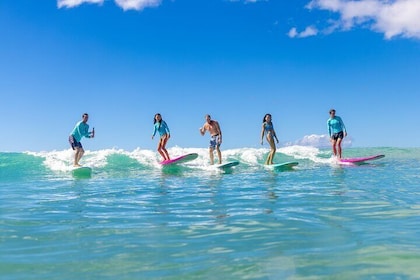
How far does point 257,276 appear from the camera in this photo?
3.10 meters

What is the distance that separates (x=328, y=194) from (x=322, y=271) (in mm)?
4594

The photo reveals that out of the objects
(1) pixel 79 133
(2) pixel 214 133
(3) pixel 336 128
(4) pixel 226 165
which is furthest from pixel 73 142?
(3) pixel 336 128

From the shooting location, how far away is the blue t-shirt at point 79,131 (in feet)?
52.2

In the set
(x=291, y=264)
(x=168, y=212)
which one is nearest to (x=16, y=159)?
(x=168, y=212)

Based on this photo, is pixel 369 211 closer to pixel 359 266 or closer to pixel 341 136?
pixel 359 266

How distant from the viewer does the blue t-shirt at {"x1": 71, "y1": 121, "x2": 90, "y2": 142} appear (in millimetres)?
15914

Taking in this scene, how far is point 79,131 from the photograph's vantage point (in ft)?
52.3

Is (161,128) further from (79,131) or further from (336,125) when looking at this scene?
(336,125)

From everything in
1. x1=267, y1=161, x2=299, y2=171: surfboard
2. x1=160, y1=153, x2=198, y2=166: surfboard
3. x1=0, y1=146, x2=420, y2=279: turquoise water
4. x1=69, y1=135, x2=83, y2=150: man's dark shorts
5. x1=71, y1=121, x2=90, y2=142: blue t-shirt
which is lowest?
x1=0, y1=146, x2=420, y2=279: turquoise water

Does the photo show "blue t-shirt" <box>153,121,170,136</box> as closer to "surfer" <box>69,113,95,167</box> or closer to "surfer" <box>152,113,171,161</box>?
"surfer" <box>152,113,171,161</box>

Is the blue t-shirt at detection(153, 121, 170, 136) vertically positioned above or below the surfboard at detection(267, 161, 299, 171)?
above

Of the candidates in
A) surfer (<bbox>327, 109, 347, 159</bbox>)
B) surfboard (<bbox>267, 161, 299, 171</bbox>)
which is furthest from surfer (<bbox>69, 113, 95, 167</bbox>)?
surfer (<bbox>327, 109, 347, 159</bbox>)

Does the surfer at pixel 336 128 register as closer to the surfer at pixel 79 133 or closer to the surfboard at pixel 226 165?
the surfboard at pixel 226 165

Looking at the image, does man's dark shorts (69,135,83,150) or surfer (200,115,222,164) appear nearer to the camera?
man's dark shorts (69,135,83,150)
